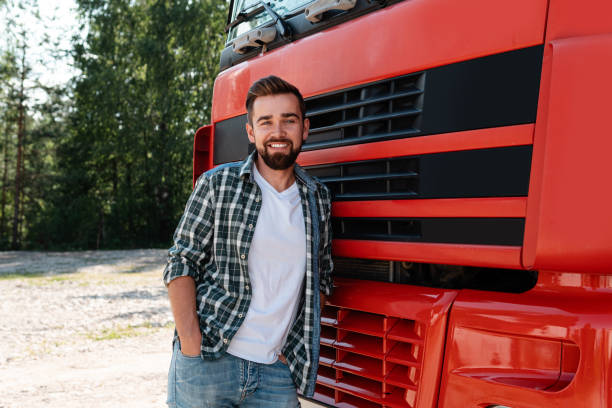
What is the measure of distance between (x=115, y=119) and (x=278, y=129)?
23.1 meters

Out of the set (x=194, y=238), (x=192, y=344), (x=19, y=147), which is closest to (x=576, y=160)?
(x=194, y=238)

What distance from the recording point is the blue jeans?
197 cm

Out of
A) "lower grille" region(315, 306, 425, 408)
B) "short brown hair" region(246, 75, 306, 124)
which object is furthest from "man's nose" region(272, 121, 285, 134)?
"lower grille" region(315, 306, 425, 408)

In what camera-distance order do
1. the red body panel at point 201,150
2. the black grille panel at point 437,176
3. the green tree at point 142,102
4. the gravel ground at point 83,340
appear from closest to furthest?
the black grille panel at point 437,176 < the red body panel at point 201,150 < the gravel ground at point 83,340 < the green tree at point 142,102

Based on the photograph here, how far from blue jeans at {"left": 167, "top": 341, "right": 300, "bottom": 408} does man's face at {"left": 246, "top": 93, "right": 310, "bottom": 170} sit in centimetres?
78

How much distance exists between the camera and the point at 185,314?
6.31 ft

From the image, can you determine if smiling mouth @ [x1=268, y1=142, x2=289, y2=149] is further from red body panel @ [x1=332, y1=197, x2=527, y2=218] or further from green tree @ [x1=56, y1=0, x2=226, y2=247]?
green tree @ [x1=56, y1=0, x2=226, y2=247]

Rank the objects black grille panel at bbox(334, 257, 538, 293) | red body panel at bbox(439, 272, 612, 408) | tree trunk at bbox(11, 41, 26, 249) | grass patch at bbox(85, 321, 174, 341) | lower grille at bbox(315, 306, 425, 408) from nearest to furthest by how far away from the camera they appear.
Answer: red body panel at bbox(439, 272, 612, 408) < lower grille at bbox(315, 306, 425, 408) < black grille panel at bbox(334, 257, 538, 293) < grass patch at bbox(85, 321, 174, 341) < tree trunk at bbox(11, 41, 26, 249)

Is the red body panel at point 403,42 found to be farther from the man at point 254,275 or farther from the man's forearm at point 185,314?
the man's forearm at point 185,314

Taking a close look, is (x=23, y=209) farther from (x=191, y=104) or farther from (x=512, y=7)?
(x=512, y=7)

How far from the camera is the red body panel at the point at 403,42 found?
1646 millimetres

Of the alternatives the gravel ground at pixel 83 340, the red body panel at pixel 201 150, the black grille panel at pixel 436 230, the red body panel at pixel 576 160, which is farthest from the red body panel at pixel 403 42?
the gravel ground at pixel 83 340

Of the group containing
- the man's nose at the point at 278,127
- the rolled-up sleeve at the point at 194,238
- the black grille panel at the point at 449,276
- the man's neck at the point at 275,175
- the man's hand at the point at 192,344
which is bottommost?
the man's hand at the point at 192,344

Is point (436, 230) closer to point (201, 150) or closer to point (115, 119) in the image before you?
point (201, 150)
